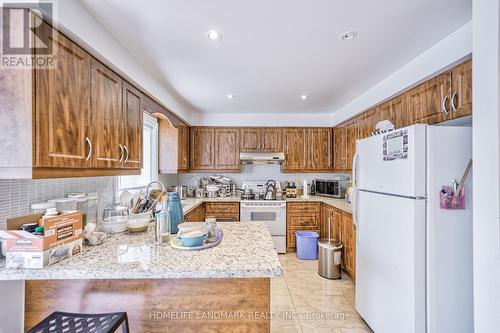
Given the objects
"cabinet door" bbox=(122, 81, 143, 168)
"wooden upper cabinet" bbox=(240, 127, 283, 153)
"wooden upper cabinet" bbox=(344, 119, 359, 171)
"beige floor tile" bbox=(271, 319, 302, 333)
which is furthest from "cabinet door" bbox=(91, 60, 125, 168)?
"wooden upper cabinet" bbox=(344, 119, 359, 171)

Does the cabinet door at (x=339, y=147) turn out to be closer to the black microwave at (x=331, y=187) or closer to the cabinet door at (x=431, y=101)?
the black microwave at (x=331, y=187)

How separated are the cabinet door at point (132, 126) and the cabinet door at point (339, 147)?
295cm

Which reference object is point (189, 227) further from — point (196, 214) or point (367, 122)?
point (367, 122)

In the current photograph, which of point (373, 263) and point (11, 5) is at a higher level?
point (11, 5)

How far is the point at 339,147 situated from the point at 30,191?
3.80 metres

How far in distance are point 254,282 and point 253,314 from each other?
0.54 ft

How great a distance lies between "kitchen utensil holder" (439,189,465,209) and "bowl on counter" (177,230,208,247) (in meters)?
1.57

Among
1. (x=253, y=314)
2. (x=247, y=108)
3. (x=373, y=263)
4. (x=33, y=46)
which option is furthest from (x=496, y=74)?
(x=247, y=108)

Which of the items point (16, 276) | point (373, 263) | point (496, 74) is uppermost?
point (496, 74)

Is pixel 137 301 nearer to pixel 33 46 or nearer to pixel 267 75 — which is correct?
pixel 33 46

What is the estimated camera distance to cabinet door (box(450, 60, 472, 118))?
1.63 m

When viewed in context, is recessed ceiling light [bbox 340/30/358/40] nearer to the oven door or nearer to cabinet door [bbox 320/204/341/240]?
cabinet door [bbox 320/204/341/240]

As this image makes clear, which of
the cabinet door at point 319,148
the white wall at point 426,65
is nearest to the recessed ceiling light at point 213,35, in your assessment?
the white wall at point 426,65

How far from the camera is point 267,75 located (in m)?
2.46
